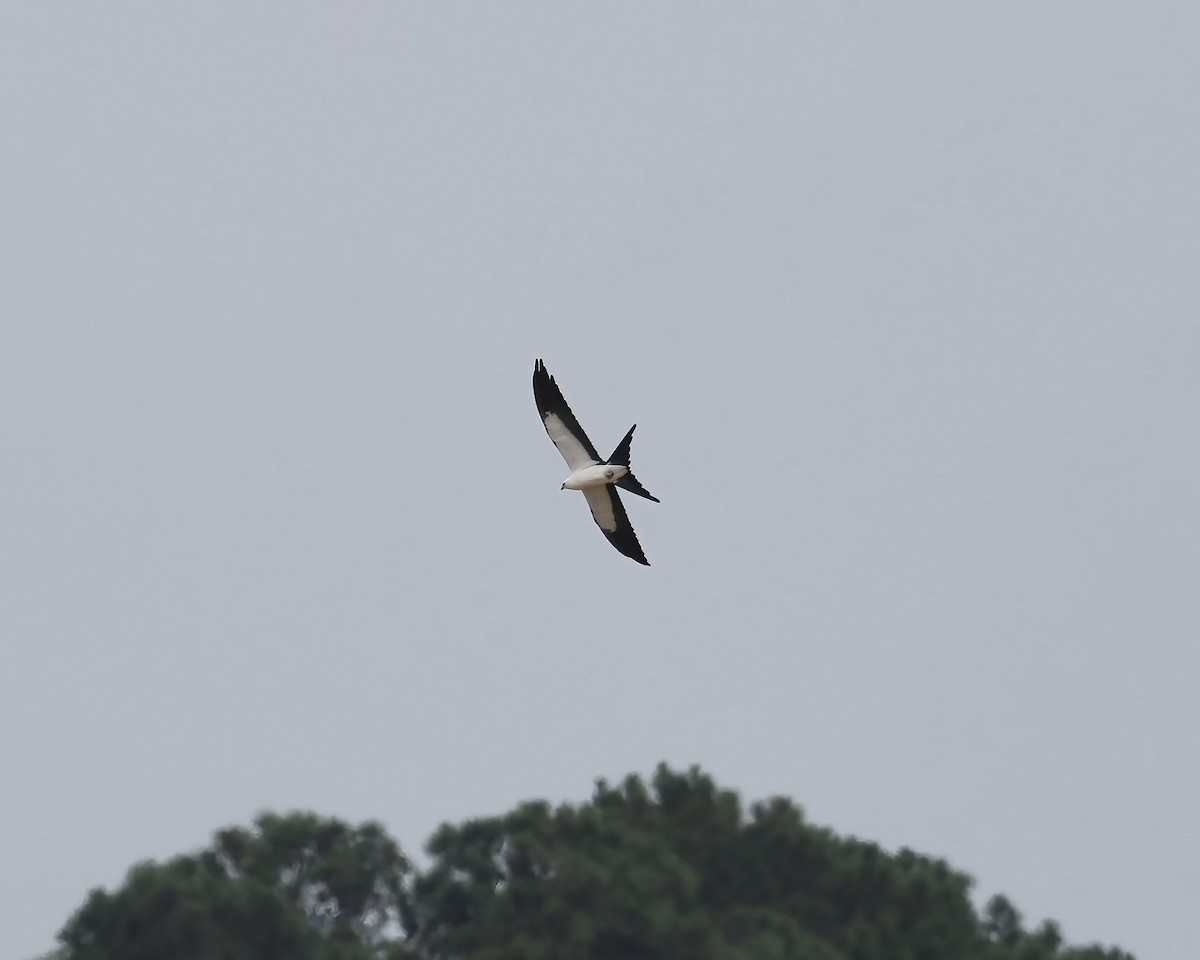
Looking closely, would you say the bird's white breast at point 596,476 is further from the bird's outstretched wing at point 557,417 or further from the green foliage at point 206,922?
the green foliage at point 206,922

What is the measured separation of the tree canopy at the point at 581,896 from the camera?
5566cm

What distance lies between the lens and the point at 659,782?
2468 inches

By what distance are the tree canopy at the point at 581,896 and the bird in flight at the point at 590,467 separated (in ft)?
65.0

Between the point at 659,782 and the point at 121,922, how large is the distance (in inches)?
535

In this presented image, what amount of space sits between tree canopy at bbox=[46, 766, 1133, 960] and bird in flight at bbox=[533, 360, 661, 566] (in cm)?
1981

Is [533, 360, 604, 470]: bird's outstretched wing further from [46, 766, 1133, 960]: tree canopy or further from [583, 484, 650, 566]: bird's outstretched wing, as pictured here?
[46, 766, 1133, 960]: tree canopy

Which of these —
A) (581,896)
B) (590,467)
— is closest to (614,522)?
(590,467)

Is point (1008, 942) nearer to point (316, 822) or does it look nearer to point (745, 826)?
point (745, 826)

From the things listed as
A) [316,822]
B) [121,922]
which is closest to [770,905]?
[316,822]

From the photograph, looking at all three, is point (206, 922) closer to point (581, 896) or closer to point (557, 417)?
point (581, 896)

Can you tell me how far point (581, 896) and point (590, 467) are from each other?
2287 centimetres

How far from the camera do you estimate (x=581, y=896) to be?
5603 cm

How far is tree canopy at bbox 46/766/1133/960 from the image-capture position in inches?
2191

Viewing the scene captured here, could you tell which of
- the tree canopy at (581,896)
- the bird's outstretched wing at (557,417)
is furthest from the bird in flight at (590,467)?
the tree canopy at (581,896)
